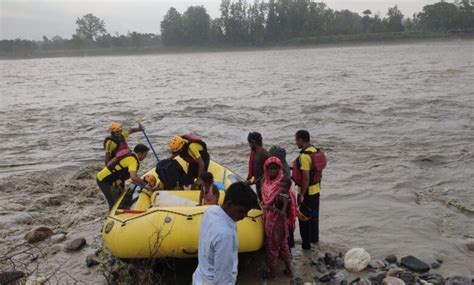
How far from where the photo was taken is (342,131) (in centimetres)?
1436

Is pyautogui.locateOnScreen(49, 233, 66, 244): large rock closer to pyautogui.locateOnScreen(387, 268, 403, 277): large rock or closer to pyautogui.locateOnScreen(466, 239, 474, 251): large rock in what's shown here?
pyautogui.locateOnScreen(387, 268, 403, 277): large rock

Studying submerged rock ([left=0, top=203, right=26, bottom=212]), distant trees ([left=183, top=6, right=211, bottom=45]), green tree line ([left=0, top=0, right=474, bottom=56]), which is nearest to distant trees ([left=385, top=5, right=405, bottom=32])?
green tree line ([left=0, top=0, right=474, bottom=56])

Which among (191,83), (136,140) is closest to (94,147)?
(136,140)

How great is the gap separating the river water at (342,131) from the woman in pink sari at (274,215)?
1484mm

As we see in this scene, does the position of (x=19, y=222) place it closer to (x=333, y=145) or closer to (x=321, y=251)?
(x=321, y=251)

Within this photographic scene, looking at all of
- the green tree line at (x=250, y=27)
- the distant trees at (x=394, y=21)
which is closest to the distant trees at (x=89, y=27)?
the green tree line at (x=250, y=27)

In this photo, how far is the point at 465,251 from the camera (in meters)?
6.03

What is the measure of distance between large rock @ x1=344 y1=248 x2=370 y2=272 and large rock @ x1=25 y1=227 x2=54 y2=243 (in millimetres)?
4228

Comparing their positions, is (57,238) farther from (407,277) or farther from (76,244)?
(407,277)

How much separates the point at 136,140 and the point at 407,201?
8.60m

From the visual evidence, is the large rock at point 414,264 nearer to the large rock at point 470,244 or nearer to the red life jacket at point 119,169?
the large rock at point 470,244

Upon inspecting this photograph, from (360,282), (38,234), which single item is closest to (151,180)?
(38,234)

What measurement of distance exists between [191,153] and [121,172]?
958mm

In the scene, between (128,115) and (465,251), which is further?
(128,115)
